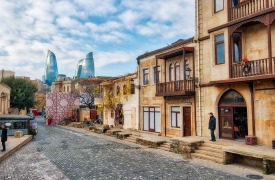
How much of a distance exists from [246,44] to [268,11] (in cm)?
222

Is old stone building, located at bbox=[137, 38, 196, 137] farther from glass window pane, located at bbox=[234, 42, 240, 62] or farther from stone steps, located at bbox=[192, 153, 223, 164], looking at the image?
stone steps, located at bbox=[192, 153, 223, 164]

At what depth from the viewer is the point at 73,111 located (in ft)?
133

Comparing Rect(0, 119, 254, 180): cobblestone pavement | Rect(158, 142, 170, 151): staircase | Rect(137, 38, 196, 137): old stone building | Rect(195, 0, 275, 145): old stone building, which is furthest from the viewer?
Rect(137, 38, 196, 137): old stone building

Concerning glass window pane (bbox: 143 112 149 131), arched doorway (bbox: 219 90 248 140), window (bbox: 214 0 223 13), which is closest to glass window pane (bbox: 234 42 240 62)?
arched doorway (bbox: 219 90 248 140)

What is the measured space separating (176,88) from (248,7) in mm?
7128

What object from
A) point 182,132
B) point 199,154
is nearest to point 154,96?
point 182,132

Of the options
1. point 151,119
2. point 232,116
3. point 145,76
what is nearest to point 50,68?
point 145,76

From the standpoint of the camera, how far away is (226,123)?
1462cm

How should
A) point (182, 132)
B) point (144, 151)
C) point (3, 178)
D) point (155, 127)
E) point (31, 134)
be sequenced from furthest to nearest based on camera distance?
point (31, 134) → point (155, 127) → point (182, 132) → point (144, 151) → point (3, 178)

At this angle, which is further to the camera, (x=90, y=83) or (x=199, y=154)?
(x=90, y=83)

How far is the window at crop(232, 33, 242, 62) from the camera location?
545 inches

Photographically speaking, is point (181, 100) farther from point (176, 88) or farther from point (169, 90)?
point (169, 90)

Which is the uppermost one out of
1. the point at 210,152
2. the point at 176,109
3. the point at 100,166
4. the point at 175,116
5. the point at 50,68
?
the point at 50,68

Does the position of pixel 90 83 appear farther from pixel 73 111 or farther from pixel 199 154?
pixel 199 154
